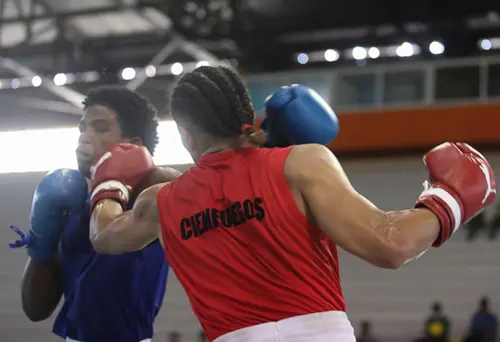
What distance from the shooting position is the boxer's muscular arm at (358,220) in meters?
1.34

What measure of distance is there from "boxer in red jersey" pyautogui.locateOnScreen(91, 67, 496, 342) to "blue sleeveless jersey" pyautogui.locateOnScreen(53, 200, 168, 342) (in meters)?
0.61

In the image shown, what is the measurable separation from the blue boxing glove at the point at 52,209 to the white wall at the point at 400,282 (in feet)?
19.0

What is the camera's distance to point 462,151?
5.01 feet

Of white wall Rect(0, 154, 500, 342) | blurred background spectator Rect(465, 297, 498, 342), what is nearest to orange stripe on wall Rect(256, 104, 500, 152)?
white wall Rect(0, 154, 500, 342)

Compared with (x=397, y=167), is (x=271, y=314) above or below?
below

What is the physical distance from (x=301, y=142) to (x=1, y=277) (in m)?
9.10

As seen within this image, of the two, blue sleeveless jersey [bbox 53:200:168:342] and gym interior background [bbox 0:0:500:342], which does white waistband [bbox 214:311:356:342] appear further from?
gym interior background [bbox 0:0:500:342]

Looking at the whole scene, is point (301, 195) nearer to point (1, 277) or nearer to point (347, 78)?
point (347, 78)

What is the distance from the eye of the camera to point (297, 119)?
1.73 metres

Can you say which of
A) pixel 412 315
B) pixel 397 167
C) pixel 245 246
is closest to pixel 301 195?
pixel 245 246

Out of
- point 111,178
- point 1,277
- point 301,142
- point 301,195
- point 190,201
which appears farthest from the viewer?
point 1,277

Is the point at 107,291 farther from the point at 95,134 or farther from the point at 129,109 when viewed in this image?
the point at 129,109

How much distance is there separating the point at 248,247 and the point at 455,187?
1.53 feet

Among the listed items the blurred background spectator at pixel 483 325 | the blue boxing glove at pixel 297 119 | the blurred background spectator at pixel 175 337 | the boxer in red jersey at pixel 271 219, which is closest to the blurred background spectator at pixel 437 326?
the blurred background spectator at pixel 483 325
